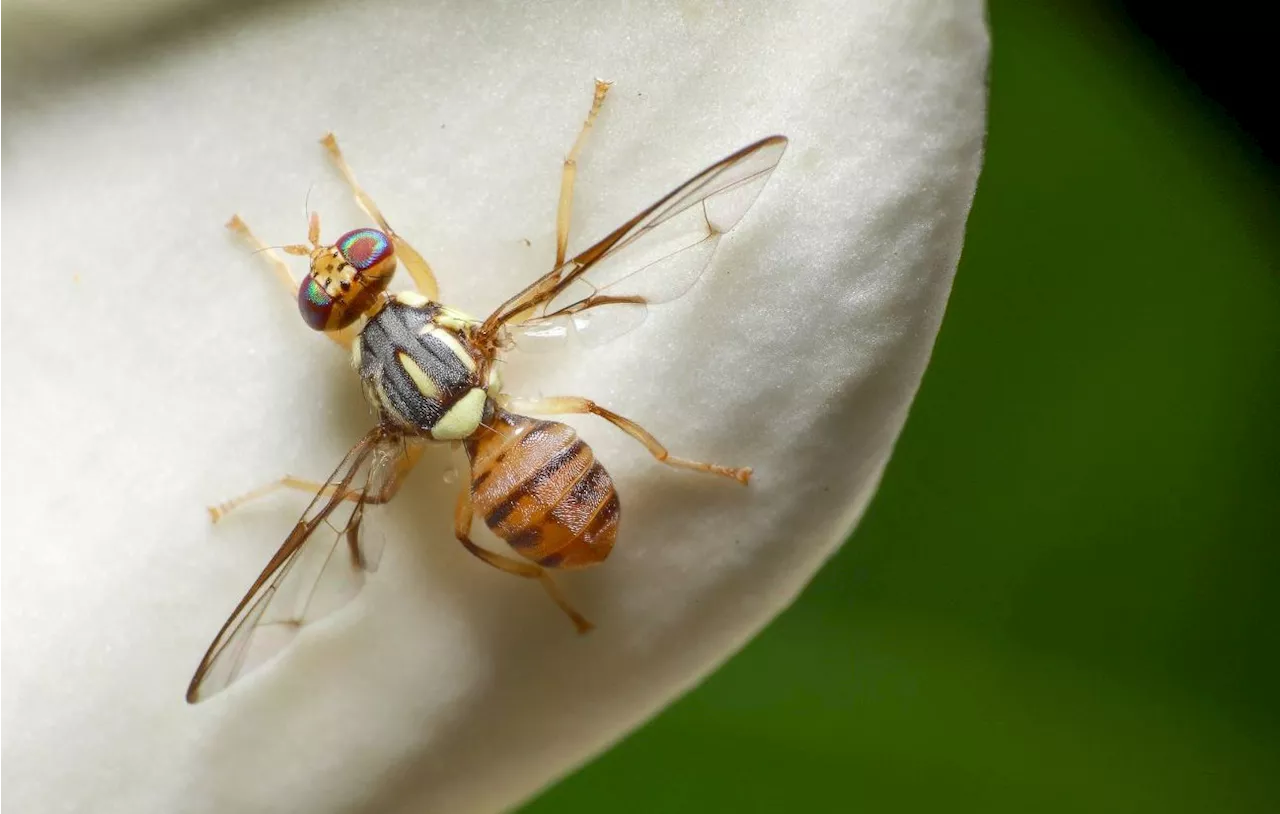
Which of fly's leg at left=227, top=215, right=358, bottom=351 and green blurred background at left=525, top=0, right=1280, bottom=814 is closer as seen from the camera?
fly's leg at left=227, top=215, right=358, bottom=351

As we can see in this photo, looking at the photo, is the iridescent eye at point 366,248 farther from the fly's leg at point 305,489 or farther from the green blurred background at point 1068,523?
the green blurred background at point 1068,523

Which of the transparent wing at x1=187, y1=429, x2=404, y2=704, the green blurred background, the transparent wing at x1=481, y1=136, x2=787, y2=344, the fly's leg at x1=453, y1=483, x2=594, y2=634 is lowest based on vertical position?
the green blurred background

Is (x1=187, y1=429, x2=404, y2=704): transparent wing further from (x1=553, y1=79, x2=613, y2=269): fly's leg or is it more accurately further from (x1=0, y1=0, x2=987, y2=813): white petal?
(x1=553, y1=79, x2=613, y2=269): fly's leg

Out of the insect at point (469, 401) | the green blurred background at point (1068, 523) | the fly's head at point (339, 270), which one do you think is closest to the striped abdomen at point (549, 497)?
the insect at point (469, 401)

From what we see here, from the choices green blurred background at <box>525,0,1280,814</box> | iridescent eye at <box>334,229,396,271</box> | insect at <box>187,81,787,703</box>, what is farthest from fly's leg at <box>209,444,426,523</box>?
green blurred background at <box>525,0,1280,814</box>

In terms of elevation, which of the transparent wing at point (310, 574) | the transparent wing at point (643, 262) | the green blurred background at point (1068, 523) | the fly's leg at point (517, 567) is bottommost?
the green blurred background at point (1068, 523)

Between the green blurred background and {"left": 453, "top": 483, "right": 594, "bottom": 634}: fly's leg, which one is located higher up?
{"left": 453, "top": 483, "right": 594, "bottom": 634}: fly's leg

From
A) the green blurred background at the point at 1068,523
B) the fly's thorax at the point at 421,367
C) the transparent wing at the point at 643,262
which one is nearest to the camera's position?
the transparent wing at the point at 643,262
